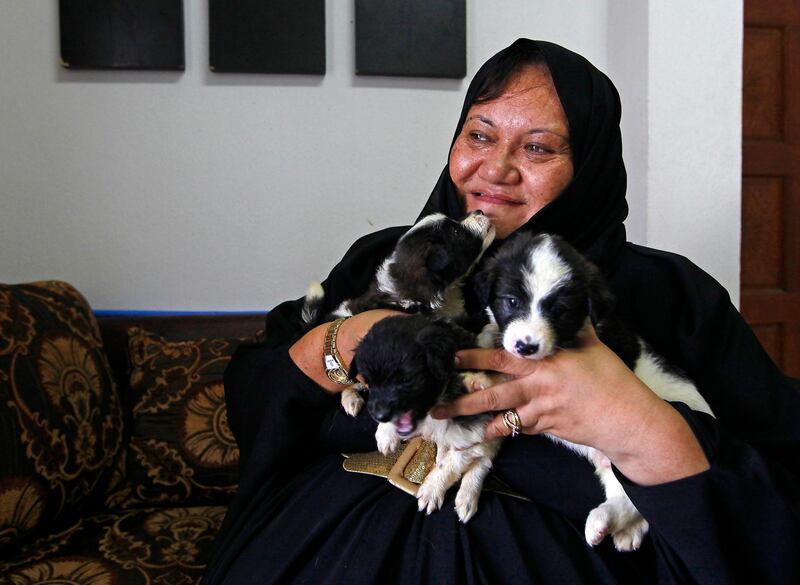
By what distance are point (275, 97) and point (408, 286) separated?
1.48 metres

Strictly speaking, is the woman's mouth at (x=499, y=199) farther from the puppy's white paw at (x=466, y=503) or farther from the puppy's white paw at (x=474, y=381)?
the puppy's white paw at (x=466, y=503)

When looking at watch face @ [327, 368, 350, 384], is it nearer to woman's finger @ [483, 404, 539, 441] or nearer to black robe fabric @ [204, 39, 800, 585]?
black robe fabric @ [204, 39, 800, 585]

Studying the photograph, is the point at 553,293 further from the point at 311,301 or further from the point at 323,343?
the point at 311,301

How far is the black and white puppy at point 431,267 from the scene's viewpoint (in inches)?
50.7

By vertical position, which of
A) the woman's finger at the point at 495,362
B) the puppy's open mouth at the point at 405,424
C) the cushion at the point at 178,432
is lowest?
the cushion at the point at 178,432

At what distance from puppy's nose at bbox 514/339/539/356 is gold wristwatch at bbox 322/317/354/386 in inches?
14.1

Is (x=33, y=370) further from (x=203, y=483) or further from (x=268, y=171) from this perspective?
(x=268, y=171)

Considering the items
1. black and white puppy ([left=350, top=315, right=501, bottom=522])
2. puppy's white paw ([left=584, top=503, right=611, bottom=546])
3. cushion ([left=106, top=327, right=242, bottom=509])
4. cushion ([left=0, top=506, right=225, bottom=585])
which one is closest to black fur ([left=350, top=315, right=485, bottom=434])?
black and white puppy ([left=350, top=315, right=501, bottom=522])

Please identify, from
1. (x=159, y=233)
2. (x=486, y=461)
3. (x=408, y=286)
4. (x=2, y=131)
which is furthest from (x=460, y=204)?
(x=2, y=131)

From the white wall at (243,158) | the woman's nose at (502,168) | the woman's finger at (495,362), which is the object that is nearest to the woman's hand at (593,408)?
the woman's finger at (495,362)

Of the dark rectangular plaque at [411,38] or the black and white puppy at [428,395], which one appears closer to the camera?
the black and white puppy at [428,395]

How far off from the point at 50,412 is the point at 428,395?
Result: 123 cm

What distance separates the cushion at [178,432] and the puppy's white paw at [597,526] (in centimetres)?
129

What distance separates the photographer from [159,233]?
8.20ft
